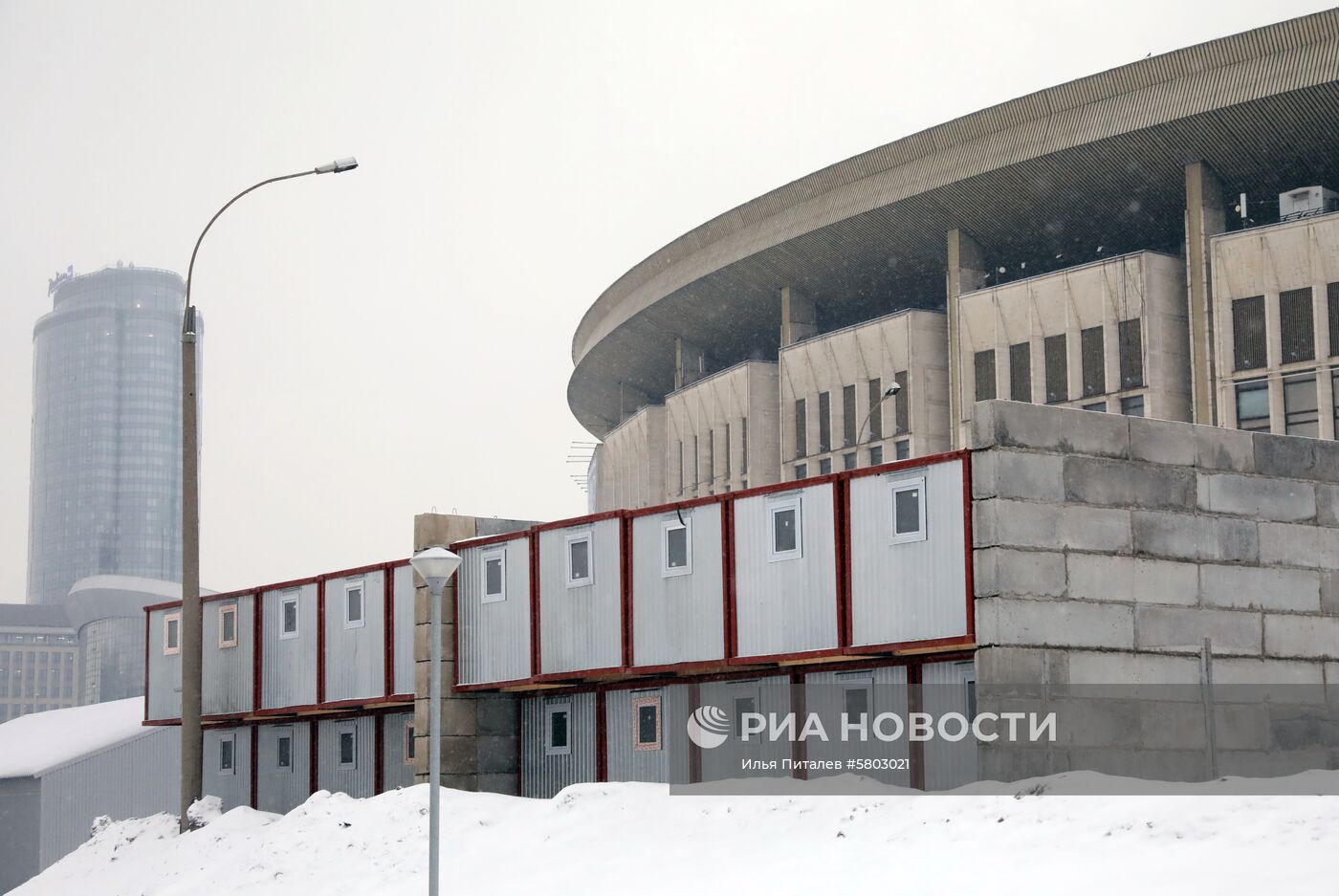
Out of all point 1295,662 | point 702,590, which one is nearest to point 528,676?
point 702,590

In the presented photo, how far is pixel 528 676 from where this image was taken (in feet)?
98.0

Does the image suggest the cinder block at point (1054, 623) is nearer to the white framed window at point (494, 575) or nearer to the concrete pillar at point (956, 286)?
the white framed window at point (494, 575)

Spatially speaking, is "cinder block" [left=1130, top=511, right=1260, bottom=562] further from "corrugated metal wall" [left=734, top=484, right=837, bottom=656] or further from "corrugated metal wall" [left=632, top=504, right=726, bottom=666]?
"corrugated metal wall" [left=632, top=504, right=726, bottom=666]

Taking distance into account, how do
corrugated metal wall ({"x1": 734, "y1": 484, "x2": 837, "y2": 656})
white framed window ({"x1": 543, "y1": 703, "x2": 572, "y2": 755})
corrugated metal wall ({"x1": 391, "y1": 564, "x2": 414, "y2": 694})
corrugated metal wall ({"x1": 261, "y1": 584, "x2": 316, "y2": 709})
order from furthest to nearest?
corrugated metal wall ({"x1": 261, "y1": 584, "x2": 316, "y2": 709}), corrugated metal wall ({"x1": 391, "y1": 564, "x2": 414, "y2": 694}), white framed window ({"x1": 543, "y1": 703, "x2": 572, "y2": 755}), corrugated metal wall ({"x1": 734, "y1": 484, "x2": 837, "y2": 656})

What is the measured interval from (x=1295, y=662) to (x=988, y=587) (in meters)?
6.17

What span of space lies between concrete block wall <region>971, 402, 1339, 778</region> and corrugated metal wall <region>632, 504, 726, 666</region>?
5.72 meters

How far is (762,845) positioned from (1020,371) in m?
33.8

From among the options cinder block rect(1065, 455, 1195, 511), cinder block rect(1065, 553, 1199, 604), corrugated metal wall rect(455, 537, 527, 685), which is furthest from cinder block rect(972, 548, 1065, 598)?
corrugated metal wall rect(455, 537, 527, 685)

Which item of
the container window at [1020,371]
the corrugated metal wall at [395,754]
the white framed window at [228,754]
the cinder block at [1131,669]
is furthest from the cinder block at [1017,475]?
the container window at [1020,371]

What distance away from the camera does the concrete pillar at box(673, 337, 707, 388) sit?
7412 centimetres

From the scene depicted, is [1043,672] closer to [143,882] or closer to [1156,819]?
[1156,819]

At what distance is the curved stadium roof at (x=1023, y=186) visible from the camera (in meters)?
46.7

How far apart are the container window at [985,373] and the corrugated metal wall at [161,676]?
26.3 meters

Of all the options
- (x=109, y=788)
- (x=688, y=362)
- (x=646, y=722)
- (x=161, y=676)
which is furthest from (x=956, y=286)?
(x=109, y=788)
